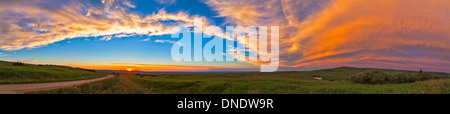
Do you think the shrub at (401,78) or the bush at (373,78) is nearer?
the shrub at (401,78)

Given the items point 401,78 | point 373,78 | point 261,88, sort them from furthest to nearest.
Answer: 1. point 373,78
2. point 401,78
3. point 261,88

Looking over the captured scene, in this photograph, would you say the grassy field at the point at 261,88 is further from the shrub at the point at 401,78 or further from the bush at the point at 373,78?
the shrub at the point at 401,78

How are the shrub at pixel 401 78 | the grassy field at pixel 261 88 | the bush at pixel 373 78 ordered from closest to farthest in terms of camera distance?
the grassy field at pixel 261 88
the shrub at pixel 401 78
the bush at pixel 373 78

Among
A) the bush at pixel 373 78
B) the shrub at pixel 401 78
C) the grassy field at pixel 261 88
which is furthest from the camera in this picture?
the bush at pixel 373 78

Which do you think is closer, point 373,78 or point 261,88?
point 261,88

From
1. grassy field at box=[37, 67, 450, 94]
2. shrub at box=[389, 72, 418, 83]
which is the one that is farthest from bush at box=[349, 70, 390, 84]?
grassy field at box=[37, 67, 450, 94]

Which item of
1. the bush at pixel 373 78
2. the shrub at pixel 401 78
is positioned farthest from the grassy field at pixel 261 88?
the shrub at pixel 401 78

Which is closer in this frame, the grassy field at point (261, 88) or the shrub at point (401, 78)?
the grassy field at point (261, 88)

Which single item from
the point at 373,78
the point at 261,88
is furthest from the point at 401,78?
the point at 261,88

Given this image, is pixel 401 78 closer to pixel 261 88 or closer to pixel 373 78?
pixel 373 78

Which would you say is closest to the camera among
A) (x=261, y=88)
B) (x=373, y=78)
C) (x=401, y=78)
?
(x=261, y=88)
